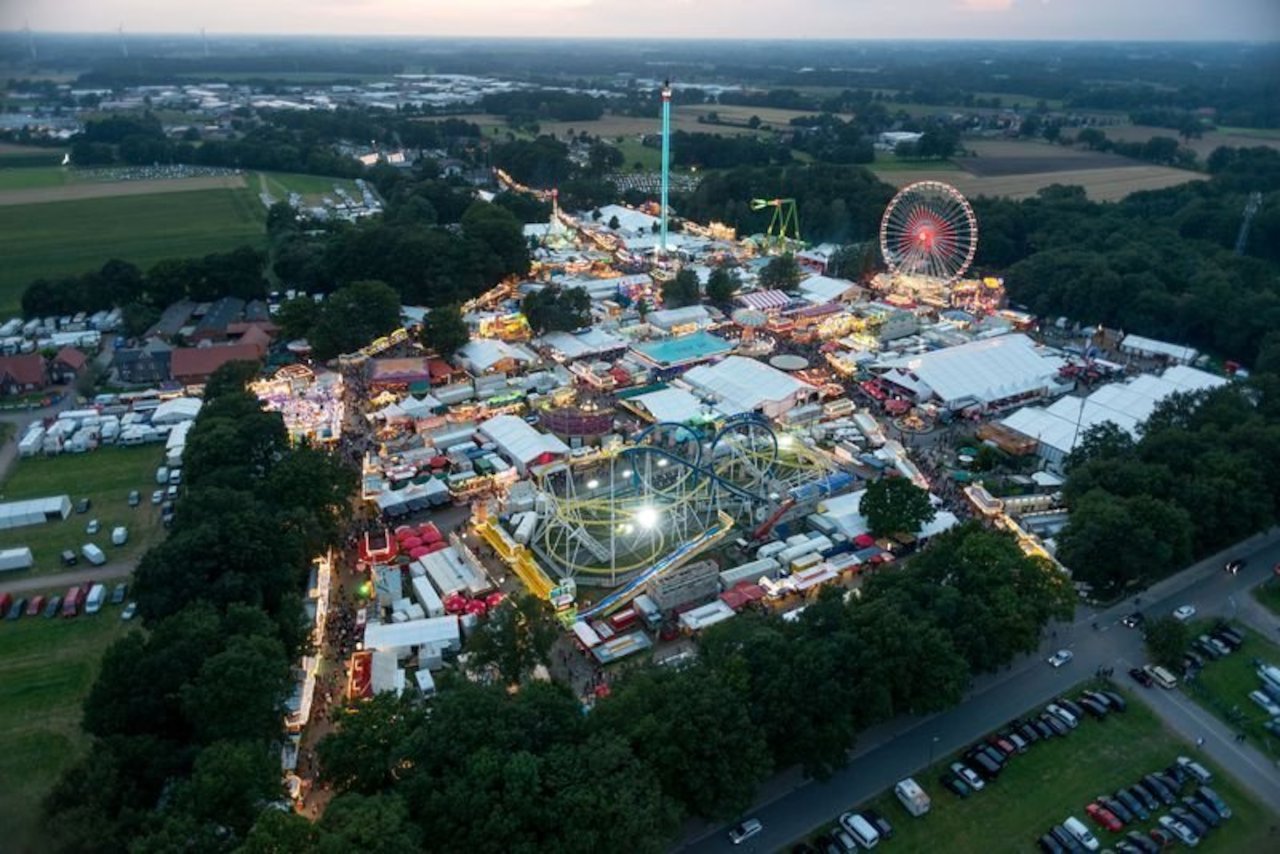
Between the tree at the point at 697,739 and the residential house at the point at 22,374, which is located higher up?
the tree at the point at 697,739

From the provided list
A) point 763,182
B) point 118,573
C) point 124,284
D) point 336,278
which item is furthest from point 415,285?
point 763,182

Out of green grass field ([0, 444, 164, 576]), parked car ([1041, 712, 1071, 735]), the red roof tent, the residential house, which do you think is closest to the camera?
parked car ([1041, 712, 1071, 735])

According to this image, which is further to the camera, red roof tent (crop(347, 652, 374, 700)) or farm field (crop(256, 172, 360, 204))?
farm field (crop(256, 172, 360, 204))

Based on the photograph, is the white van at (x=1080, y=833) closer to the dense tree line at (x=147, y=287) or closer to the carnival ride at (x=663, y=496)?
the carnival ride at (x=663, y=496)

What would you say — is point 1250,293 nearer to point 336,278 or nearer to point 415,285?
point 415,285

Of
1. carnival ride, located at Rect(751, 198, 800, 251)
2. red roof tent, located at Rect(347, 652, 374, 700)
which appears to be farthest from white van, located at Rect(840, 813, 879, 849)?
carnival ride, located at Rect(751, 198, 800, 251)

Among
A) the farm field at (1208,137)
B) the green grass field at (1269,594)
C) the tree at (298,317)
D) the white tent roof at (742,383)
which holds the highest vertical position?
the farm field at (1208,137)

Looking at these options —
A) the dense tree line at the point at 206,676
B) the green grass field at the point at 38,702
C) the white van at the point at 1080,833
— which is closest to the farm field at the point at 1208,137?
the white van at the point at 1080,833

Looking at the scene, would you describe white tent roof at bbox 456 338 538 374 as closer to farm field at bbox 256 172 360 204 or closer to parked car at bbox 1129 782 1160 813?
parked car at bbox 1129 782 1160 813
